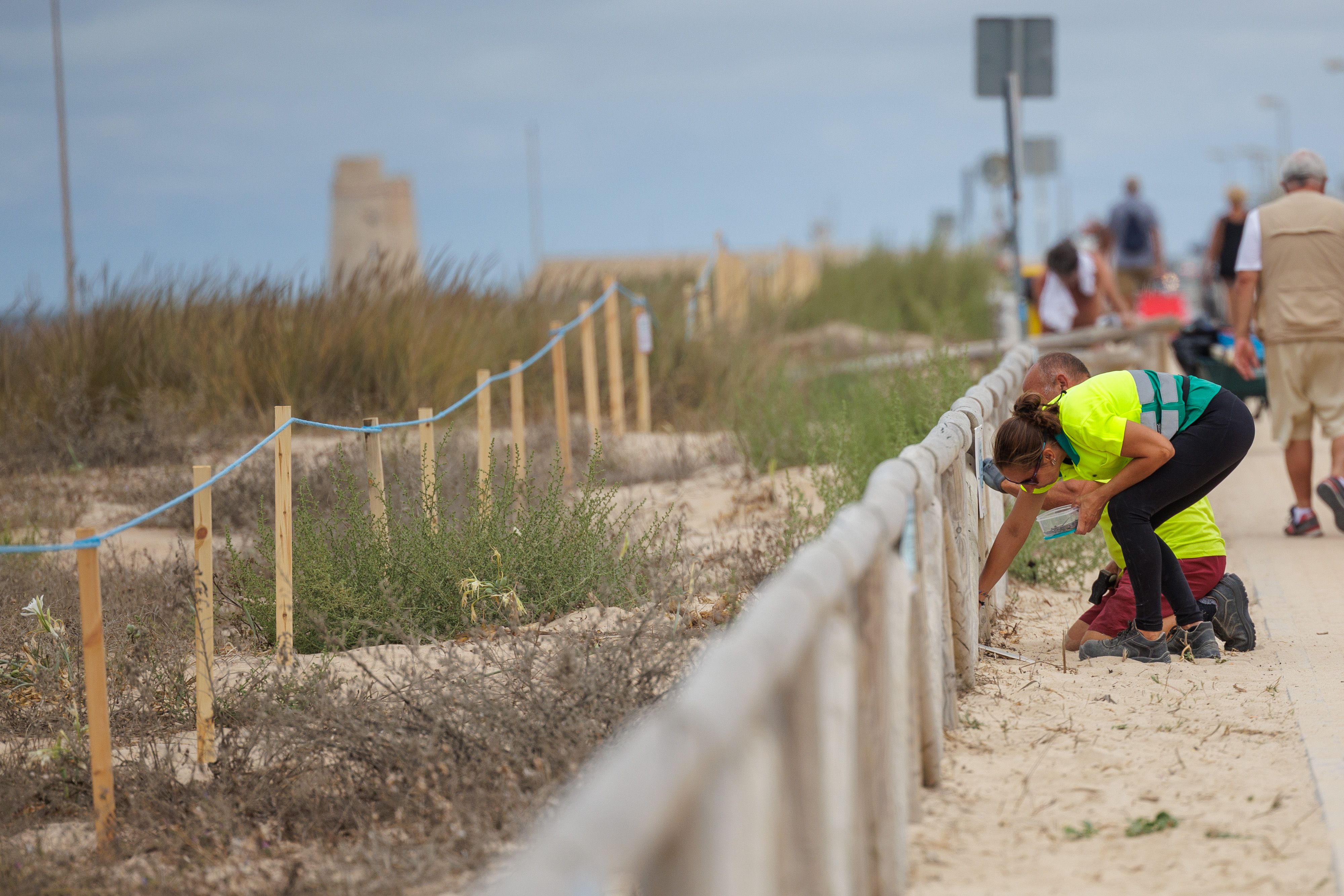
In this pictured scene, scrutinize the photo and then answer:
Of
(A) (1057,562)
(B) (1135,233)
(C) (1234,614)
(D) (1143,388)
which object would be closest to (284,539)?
(D) (1143,388)

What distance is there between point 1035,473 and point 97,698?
108 inches

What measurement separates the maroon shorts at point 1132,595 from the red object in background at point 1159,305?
32.3 feet

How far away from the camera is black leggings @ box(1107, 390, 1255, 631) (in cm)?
442

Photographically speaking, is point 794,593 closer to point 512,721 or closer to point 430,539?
point 512,721

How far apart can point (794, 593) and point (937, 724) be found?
4.64ft

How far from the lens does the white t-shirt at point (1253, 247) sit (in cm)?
685

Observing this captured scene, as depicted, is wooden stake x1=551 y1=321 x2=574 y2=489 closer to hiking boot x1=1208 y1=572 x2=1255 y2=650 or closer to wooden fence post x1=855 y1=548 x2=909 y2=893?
hiking boot x1=1208 y1=572 x2=1255 y2=650

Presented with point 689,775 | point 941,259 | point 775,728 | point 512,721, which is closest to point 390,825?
point 512,721

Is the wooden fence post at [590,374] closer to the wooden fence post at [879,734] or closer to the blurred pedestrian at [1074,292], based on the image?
the blurred pedestrian at [1074,292]

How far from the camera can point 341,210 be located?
30.1 metres

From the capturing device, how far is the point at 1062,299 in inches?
423

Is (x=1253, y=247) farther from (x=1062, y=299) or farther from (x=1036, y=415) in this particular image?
(x=1062, y=299)

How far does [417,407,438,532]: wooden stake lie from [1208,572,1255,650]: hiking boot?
2.82 metres

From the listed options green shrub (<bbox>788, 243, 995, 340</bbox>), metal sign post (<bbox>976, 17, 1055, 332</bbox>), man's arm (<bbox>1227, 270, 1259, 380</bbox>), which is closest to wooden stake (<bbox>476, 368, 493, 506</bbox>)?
man's arm (<bbox>1227, 270, 1259, 380</bbox>)
